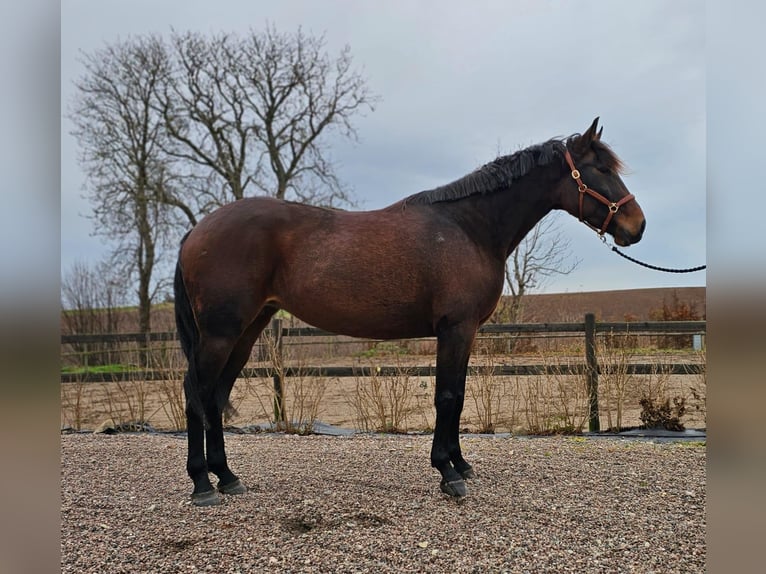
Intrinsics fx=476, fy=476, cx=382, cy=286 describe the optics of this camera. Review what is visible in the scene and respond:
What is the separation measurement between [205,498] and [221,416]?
54cm

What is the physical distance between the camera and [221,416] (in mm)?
3438

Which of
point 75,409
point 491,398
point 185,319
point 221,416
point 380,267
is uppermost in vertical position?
point 380,267

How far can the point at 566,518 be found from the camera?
2922 mm

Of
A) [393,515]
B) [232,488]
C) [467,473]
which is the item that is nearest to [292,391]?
[232,488]

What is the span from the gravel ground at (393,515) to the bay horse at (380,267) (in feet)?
1.21

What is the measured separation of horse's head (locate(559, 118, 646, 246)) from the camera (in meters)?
3.38

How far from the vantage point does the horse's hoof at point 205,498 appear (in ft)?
10.6

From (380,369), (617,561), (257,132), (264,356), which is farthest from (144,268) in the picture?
(617,561)

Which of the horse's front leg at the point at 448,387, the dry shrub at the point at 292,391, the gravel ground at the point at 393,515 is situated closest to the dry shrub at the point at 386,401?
the dry shrub at the point at 292,391

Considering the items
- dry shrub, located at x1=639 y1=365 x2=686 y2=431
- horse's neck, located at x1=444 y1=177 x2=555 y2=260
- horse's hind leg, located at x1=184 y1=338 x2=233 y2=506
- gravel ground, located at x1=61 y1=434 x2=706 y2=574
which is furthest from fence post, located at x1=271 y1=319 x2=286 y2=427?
dry shrub, located at x1=639 y1=365 x2=686 y2=431

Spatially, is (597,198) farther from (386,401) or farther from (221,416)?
(386,401)

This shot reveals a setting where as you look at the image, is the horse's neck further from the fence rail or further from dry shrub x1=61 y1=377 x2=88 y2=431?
dry shrub x1=61 y1=377 x2=88 y2=431

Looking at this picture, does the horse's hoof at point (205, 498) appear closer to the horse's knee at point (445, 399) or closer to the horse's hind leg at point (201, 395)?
the horse's hind leg at point (201, 395)
